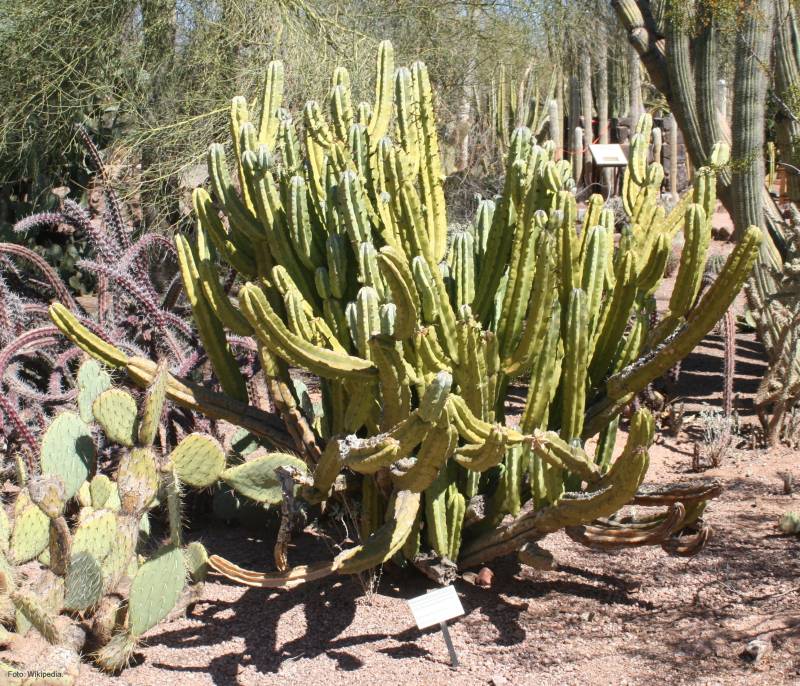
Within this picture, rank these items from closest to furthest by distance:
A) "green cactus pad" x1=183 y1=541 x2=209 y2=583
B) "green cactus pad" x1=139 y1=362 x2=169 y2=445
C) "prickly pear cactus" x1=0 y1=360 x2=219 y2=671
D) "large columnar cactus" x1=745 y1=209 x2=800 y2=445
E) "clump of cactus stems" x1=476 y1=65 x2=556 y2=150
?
"prickly pear cactus" x1=0 y1=360 x2=219 y2=671
"green cactus pad" x1=139 y1=362 x2=169 y2=445
"green cactus pad" x1=183 y1=541 x2=209 y2=583
"large columnar cactus" x1=745 y1=209 x2=800 y2=445
"clump of cactus stems" x1=476 y1=65 x2=556 y2=150

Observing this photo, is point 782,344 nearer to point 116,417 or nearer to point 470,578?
point 470,578

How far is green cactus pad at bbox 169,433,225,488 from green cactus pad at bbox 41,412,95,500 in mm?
450

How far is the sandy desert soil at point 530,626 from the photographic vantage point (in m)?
3.47

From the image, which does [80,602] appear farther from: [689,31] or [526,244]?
[689,31]

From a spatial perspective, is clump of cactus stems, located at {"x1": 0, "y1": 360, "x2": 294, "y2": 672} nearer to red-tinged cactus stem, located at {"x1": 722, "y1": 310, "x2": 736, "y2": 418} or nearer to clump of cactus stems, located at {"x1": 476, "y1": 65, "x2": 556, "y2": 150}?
red-tinged cactus stem, located at {"x1": 722, "y1": 310, "x2": 736, "y2": 418}

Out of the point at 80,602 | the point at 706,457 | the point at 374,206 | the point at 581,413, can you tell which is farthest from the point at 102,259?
the point at 706,457

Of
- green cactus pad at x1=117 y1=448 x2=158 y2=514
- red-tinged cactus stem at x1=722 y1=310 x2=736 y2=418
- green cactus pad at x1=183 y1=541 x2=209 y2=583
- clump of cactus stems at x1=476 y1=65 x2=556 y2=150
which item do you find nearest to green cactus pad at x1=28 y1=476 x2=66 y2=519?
green cactus pad at x1=117 y1=448 x2=158 y2=514

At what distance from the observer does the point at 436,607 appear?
132 inches

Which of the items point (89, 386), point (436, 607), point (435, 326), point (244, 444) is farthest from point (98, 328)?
point (436, 607)

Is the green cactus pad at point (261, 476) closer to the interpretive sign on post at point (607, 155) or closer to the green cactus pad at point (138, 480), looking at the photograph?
the green cactus pad at point (138, 480)

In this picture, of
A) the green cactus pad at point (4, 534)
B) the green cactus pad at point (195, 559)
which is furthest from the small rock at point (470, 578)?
the green cactus pad at point (4, 534)

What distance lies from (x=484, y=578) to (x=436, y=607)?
2.52 feet

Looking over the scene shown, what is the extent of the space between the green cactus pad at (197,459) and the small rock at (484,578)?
3.89ft

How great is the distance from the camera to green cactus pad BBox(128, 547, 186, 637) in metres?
3.46
